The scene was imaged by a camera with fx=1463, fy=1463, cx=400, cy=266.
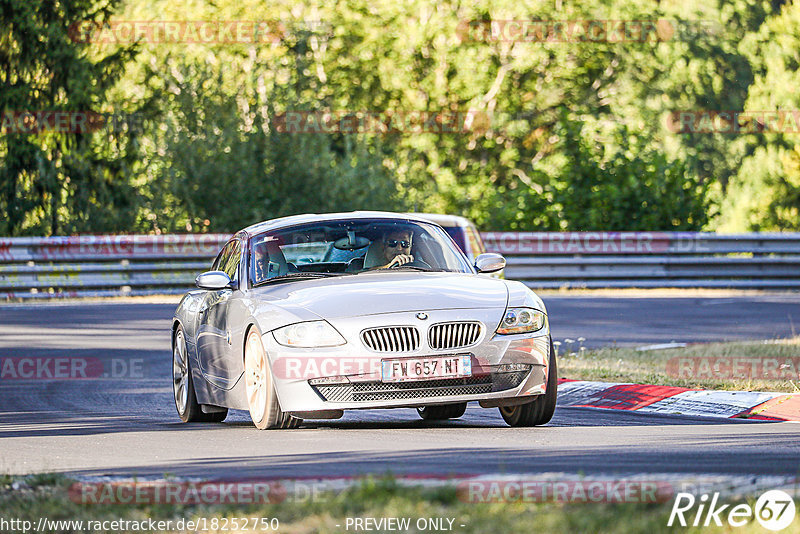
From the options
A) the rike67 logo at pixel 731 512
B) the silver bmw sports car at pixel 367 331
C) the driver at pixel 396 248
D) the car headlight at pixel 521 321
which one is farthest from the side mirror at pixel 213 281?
the rike67 logo at pixel 731 512

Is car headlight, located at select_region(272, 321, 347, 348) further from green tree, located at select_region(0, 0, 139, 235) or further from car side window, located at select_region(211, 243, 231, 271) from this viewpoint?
green tree, located at select_region(0, 0, 139, 235)

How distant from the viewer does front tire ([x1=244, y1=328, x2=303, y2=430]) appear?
9125 mm

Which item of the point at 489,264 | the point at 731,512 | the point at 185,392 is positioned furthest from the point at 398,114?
the point at 731,512

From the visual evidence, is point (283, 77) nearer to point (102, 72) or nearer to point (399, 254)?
point (102, 72)

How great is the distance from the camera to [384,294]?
9.12 m

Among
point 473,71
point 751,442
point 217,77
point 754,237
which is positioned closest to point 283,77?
point 473,71

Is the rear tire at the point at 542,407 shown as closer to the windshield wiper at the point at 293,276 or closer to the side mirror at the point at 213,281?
the windshield wiper at the point at 293,276

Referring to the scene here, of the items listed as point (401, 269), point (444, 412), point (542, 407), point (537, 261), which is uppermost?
point (401, 269)

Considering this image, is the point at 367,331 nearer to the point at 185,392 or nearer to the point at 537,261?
the point at 185,392

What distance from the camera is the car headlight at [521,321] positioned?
29.9 ft

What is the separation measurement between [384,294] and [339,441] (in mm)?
1064

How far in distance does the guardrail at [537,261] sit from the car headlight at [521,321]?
16.5 metres

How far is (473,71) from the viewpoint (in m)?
46.1

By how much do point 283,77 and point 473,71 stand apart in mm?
6093
